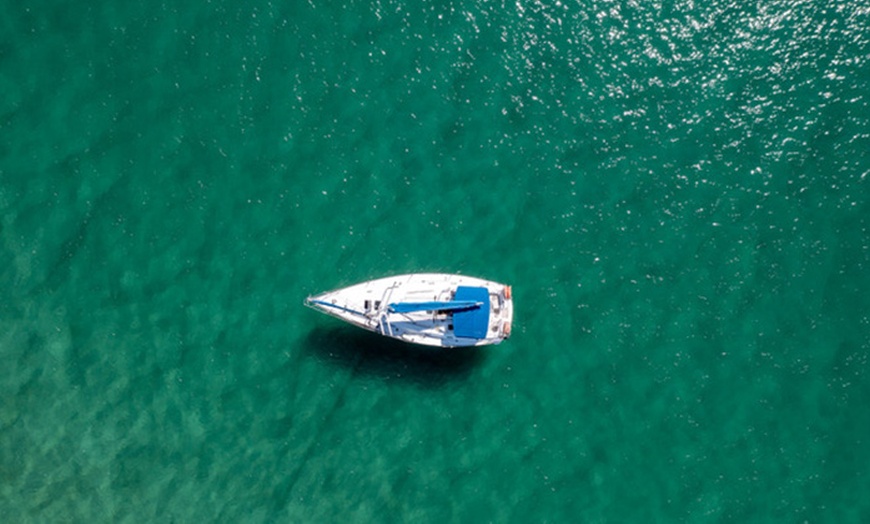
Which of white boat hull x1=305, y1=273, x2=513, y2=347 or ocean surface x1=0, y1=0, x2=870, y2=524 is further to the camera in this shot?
ocean surface x1=0, y1=0, x2=870, y2=524

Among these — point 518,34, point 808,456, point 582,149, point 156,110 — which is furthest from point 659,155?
point 156,110

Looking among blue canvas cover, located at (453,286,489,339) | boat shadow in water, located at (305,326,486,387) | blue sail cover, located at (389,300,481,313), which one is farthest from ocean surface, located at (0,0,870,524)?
blue sail cover, located at (389,300,481,313)

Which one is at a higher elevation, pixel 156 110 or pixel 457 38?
pixel 457 38

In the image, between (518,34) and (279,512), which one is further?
(518,34)

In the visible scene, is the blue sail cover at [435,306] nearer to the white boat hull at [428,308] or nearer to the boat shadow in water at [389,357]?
the white boat hull at [428,308]

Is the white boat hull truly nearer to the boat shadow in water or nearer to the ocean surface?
the boat shadow in water

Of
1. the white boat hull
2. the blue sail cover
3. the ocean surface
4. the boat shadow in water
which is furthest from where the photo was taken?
the boat shadow in water

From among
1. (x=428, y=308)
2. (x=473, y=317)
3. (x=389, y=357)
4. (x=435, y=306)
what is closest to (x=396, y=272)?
(x=428, y=308)

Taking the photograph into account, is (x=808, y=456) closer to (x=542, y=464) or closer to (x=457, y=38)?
(x=542, y=464)
